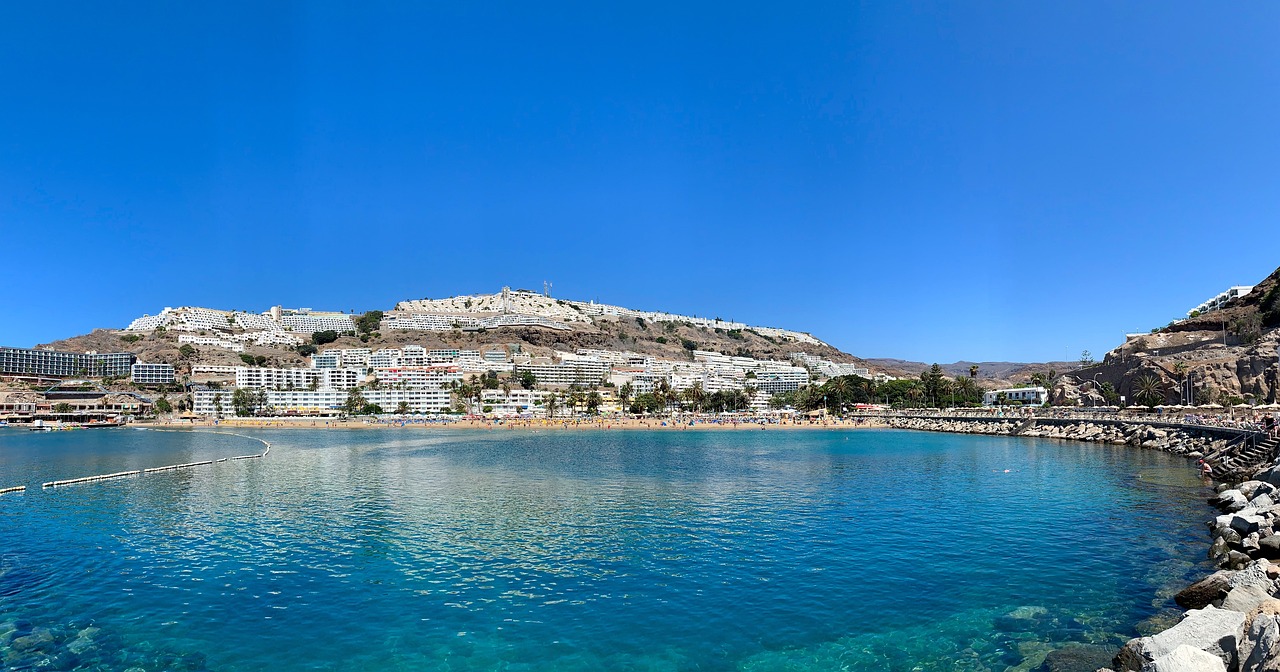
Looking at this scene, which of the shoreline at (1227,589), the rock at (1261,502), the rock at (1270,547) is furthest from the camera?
the rock at (1261,502)

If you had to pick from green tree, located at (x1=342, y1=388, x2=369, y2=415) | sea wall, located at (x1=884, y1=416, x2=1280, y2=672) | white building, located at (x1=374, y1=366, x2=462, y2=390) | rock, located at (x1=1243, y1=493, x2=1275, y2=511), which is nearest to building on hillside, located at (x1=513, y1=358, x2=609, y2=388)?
white building, located at (x1=374, y1=366, x2=462, y2=390)

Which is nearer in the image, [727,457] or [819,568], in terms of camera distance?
→ [819,568]

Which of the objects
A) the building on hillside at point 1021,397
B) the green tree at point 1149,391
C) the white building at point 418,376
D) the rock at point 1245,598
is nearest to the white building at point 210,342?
the white building at point 418,376

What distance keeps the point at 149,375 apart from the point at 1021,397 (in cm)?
16174

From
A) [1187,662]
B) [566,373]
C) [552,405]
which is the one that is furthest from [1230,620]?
[566,373]

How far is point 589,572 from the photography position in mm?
14438

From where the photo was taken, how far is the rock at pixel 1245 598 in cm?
962

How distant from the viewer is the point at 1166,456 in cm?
3828

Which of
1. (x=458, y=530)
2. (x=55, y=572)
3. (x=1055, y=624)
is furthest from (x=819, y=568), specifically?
(x=55, y=572)

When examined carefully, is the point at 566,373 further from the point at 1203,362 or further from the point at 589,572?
A: the point at 589,572

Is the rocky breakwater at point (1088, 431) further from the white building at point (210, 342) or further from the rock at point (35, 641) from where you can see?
the white building at point (210, 342)

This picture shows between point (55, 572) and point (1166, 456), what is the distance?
46517mm

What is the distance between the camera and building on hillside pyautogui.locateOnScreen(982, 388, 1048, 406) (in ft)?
368

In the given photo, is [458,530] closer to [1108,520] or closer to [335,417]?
[1108,520]
